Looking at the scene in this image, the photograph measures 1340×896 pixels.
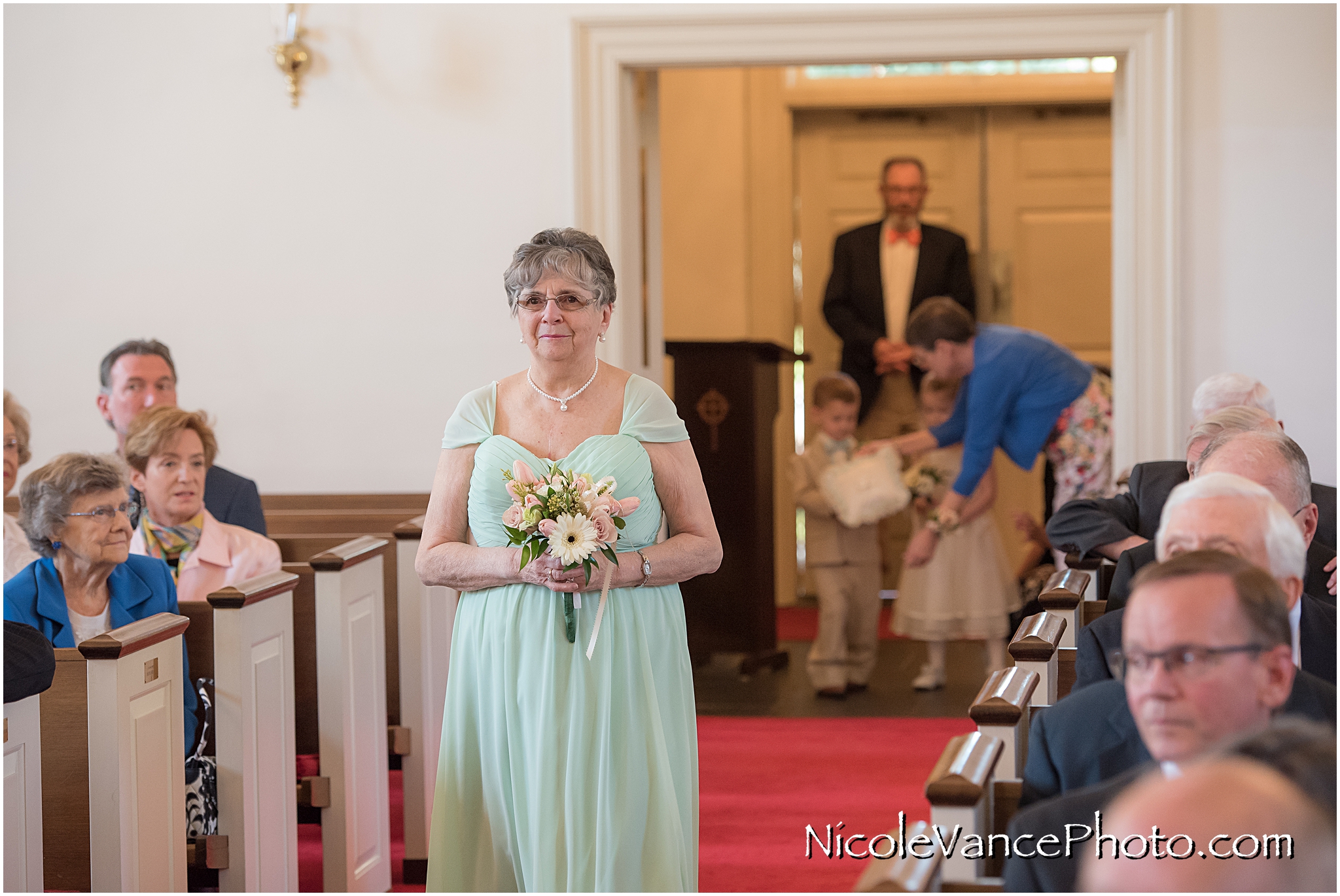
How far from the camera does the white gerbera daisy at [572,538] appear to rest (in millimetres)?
2467

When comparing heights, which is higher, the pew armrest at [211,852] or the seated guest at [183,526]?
the seated guest at [183,526]

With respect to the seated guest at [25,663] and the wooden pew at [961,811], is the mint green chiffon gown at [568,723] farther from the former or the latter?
the wooden pew at [961,811]

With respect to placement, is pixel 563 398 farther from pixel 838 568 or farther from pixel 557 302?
pixel 838 568

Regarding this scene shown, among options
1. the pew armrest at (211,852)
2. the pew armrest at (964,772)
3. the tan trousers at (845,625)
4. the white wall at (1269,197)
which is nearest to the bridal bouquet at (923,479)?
the tan trousers at (845,625)

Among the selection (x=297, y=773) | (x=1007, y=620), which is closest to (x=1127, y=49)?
(x=1007, y=620)

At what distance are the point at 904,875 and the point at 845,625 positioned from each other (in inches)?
177

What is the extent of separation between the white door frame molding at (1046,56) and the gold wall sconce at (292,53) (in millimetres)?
1146

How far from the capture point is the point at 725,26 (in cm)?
518

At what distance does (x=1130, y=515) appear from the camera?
3768 millimetres

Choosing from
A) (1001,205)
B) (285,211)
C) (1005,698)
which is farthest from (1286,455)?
(1001,205)

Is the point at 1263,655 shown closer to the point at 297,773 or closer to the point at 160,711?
the point at 160,711

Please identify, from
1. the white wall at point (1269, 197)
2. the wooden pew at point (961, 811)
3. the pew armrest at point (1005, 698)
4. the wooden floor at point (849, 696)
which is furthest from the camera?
the wooden floor at point (849, 696)

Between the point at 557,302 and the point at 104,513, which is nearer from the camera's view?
the point at 557,302

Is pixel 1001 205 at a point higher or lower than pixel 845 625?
higher
